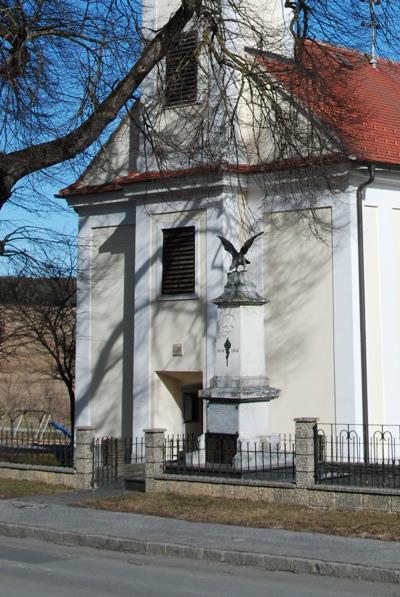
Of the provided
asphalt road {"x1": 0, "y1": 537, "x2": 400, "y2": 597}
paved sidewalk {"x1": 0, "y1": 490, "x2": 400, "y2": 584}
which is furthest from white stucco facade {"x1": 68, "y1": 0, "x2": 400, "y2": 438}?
asphalt road {"x1": 0, "y1": 537, "x2": 400, "y2": 597}

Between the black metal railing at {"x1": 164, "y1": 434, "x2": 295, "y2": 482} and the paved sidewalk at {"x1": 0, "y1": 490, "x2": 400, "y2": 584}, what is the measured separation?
231 centimetres


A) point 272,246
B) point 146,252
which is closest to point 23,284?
point 146,252

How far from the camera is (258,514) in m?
13.8

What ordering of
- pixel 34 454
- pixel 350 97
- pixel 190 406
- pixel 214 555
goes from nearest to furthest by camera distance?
pixel 214 555 → pixel 34 454 → pixel 190 406 → pixel 350 97

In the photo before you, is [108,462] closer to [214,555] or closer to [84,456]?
[84,456]

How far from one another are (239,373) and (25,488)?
447 centimetres

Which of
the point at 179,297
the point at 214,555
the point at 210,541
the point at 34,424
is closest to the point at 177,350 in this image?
the point at 179,297

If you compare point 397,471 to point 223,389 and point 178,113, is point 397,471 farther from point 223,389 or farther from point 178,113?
point 178,113

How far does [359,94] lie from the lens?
893 inches

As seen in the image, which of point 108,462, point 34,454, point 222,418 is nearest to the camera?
point 222,418

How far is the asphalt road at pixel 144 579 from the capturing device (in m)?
9.03

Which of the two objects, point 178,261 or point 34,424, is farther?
point 34,424

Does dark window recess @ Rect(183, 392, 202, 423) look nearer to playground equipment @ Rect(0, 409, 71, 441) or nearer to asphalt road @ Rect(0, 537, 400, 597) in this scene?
asphalt road @ Rect(0, 537, 400, 597)

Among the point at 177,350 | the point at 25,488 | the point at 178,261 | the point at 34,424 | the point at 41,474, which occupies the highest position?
the point at 178,261
